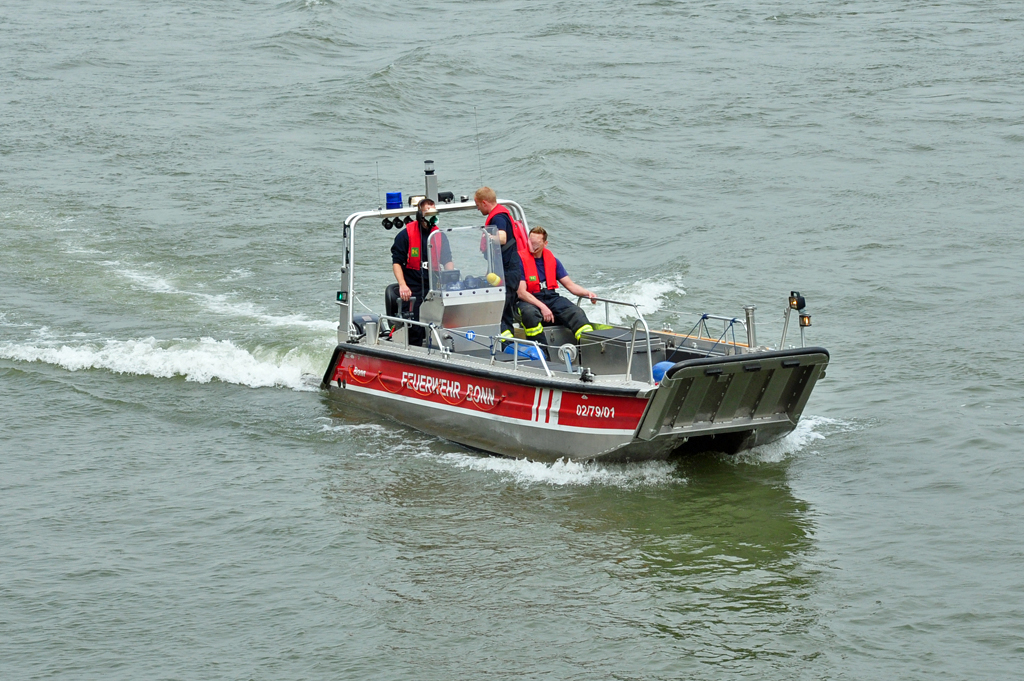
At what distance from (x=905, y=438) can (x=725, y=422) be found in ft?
7.89

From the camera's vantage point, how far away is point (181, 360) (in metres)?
13.7

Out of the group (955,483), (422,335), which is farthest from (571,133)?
(955,483)

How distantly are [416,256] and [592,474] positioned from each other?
3057 millimetres

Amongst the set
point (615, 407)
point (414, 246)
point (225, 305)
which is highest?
point (414, 246)

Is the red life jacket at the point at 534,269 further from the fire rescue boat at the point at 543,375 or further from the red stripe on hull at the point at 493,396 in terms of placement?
the red stripe on hull at the point at 493,396

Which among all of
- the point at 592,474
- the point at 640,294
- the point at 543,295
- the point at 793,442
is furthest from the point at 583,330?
the point at 640,294

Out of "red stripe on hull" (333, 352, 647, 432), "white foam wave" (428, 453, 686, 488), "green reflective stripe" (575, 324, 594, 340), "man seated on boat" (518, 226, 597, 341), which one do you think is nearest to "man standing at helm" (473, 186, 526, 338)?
"man seated on boat" (518, 226, 597, 341)

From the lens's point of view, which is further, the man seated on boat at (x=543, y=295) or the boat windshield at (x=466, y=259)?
the boat windshield at (x=466, y=259)

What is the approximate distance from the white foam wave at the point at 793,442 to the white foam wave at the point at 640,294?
370 cm

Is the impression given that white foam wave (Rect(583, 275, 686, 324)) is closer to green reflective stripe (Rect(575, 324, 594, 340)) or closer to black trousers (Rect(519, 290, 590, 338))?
black trousers (Rect(519, 290, 590, 338))

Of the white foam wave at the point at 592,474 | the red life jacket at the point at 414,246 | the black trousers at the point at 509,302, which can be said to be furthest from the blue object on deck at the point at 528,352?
the red life jacket at the point at 414,246

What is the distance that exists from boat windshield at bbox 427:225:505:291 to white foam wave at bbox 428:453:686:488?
195 cm

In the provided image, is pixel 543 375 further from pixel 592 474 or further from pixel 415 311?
pixel 415 311

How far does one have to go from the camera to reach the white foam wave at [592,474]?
10.1 metres
